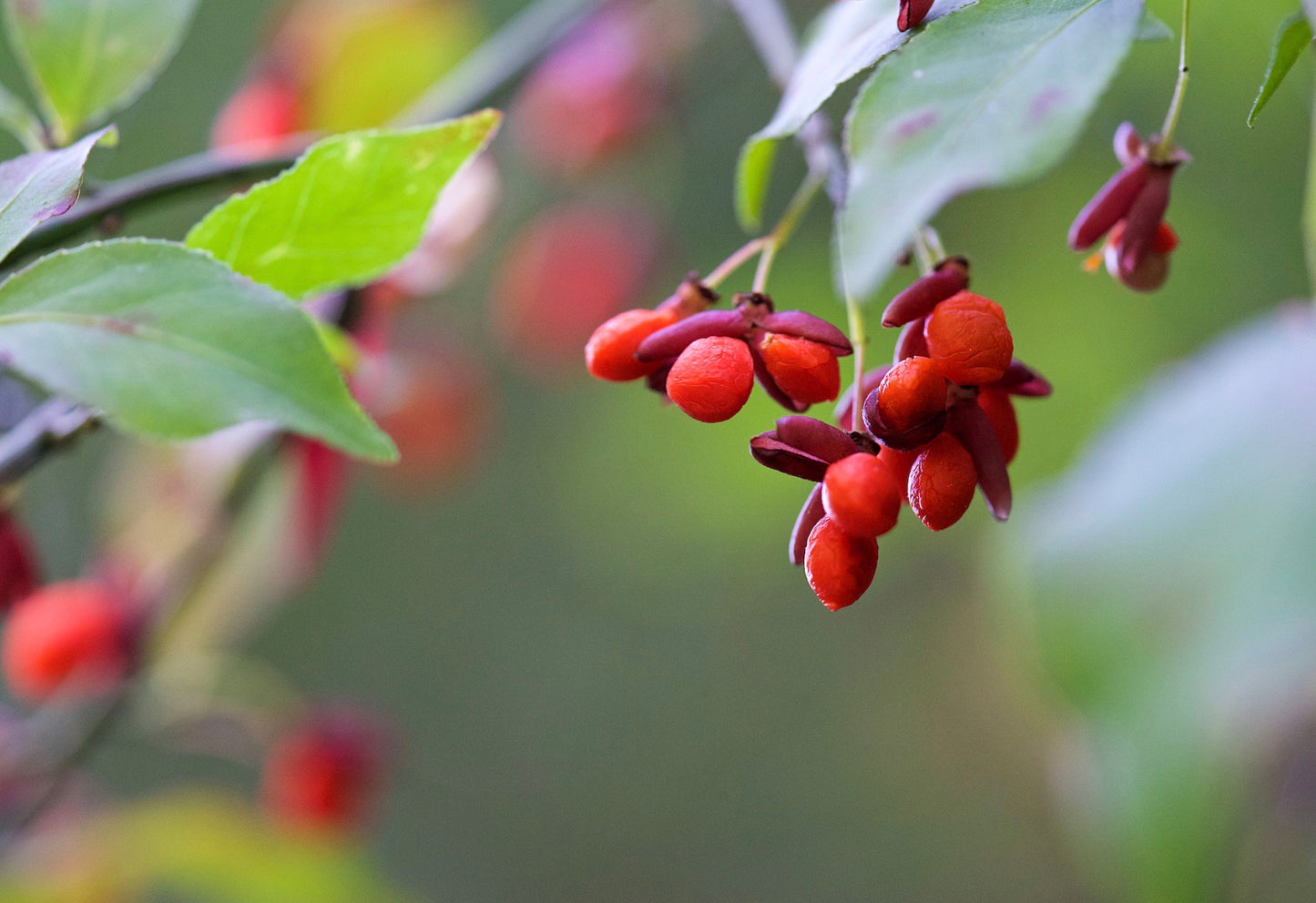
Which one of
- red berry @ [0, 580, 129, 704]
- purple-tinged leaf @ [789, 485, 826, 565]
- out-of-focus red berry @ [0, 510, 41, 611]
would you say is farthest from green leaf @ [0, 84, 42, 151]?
red berry @ [0, 580, 129, 704]

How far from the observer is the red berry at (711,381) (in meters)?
0.22

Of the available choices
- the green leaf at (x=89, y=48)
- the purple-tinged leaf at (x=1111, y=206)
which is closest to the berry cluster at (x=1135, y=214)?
the purple-tinged leaf at (x=1111, y=206)

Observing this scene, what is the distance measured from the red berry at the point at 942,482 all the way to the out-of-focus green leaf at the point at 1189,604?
0.73 feet

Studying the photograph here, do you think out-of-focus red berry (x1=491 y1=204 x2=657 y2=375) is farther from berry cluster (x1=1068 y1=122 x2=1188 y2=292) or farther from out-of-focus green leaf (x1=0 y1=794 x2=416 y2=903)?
berry cluster (x1=1068 y1=122 x2=1188 y2=292)

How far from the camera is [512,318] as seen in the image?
0.89m

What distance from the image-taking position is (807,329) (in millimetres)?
232

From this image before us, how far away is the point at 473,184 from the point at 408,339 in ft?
0.90

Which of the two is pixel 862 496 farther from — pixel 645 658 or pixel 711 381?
pixel 645 658

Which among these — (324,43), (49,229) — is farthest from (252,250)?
(324,43)

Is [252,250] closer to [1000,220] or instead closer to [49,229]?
[49,229]

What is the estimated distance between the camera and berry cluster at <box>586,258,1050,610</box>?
213 mm

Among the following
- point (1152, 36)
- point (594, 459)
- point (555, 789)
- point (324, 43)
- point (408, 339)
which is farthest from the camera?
point (555, 789)

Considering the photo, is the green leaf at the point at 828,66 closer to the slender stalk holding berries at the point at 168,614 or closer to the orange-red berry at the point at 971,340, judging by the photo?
the orange-red berry at the point at 971,340

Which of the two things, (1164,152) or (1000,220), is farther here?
(1000,220)
